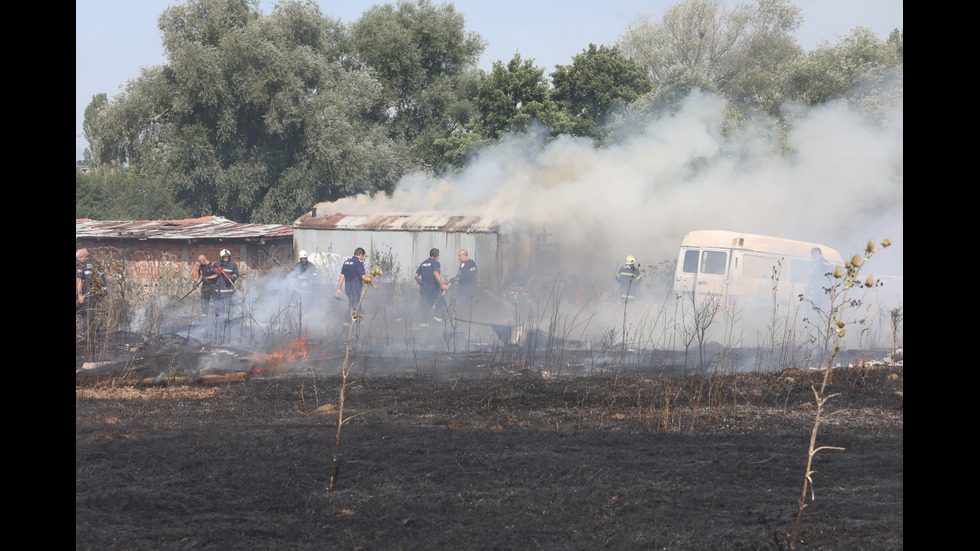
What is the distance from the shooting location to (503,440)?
22.3ft

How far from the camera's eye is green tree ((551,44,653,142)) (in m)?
28.9

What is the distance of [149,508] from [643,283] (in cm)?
1441

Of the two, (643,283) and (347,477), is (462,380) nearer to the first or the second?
(347,477)

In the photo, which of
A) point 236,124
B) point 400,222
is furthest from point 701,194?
point 236,124

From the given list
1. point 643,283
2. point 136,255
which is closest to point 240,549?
point 643,283

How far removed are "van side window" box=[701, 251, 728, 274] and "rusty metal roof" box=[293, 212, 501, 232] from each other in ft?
20.3

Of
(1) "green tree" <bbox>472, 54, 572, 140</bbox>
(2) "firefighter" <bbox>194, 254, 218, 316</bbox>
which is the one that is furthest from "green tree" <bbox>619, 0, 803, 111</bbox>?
(2) "firefighter" <bbox>194, 254, 218, 316</bbox>

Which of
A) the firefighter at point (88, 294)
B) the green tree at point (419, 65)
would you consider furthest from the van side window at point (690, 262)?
the green tree at point (419, 65)

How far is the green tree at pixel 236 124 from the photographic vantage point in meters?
27.4

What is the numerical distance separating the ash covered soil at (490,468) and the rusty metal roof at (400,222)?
32.7 feet

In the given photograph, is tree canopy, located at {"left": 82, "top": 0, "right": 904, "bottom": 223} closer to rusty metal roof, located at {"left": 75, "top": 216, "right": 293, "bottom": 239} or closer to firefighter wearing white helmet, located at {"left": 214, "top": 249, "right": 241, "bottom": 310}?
rusty metal roof, located at {"left": 75, "top": 216, "right": 293, "bottom": 239}

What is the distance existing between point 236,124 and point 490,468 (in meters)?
25.0

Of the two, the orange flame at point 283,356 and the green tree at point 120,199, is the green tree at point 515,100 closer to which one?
the green tree at point 120,199
